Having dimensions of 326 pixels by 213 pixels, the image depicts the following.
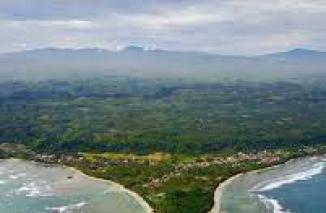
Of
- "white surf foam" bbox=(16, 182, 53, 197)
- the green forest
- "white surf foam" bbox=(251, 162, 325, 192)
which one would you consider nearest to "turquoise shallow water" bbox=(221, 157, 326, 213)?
"white surf foam" bbox=(251, 162, 325, 192)

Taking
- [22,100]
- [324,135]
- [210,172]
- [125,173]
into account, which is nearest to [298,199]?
[210,172]

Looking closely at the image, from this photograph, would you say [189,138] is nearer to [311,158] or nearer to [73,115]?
[311,158]

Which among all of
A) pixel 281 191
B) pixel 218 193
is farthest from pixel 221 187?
pixel 281 191

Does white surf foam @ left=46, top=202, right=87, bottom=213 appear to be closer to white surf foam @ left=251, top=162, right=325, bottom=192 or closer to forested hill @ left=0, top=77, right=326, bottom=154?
white surf foam @ left=251, top=162, right=325, bottom=192

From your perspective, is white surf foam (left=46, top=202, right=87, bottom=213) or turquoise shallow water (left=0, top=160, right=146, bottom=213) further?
turquoise shallow water (left=0, top=160, right=146, bottom=213)

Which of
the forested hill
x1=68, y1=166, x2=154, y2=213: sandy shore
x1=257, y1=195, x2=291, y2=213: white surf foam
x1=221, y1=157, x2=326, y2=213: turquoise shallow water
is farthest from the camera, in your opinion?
the forested hill

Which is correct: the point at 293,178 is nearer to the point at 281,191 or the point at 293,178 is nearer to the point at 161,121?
the point at 281,191

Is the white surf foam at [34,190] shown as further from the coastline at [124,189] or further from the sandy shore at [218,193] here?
Answer: the sandy shore at [218,193]
